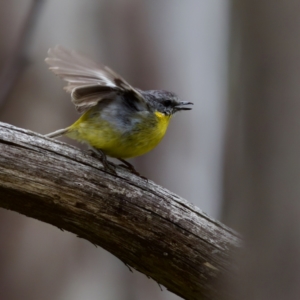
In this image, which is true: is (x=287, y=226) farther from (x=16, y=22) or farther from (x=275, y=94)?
(x=16, y=22)

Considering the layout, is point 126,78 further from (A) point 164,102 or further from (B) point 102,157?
(B) point 102,157

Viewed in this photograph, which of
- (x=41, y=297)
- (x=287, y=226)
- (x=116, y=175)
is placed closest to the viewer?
(x=287, y=226)

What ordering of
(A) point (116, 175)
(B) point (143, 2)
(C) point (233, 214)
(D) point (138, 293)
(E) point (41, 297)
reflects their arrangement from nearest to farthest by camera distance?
(C) point (233, 214), (A) point (116, 175), (E) point (41, 297), (D) point (138, 293), (B) point (143, 2)

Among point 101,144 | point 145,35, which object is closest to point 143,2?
point 145,35

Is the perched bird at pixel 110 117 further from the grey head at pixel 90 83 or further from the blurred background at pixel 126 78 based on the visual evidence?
the blurred background at pixel 126 78

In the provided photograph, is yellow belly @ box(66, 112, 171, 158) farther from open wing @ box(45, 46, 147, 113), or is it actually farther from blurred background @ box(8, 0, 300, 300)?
blurred background @ box(8, 0, 300, 300)

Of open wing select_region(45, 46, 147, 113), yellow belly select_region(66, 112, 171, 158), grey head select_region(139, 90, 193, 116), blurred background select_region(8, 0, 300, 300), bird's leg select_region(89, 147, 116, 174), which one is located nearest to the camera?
open wing select_region(45, 46, 147, 113)

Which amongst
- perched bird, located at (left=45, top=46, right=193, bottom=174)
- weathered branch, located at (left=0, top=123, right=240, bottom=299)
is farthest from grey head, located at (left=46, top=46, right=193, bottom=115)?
weathered branch, located at (left=0, top=123, right=240, bottom=299)
